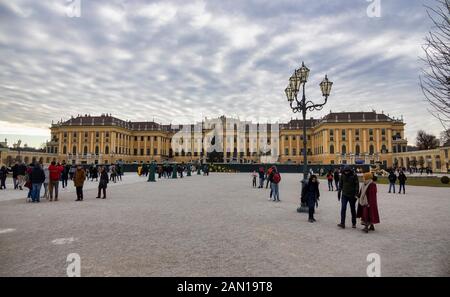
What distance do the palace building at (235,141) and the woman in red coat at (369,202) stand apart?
5832cm

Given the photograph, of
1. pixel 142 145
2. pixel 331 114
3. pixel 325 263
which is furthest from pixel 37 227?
pixel 142 145

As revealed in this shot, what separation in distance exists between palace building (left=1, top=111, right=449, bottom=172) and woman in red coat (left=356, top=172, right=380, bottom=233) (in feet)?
191

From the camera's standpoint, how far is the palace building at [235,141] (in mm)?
76750

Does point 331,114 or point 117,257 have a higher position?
point 331,114

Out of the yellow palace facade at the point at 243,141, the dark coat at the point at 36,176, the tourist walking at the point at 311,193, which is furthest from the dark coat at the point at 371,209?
the yellow palace facade at the point at 243,141

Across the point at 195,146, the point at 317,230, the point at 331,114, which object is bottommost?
the point at 317,230

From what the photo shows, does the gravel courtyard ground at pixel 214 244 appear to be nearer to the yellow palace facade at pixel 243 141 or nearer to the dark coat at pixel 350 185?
the dark coat at pixel 350 185

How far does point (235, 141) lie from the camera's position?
91438 mm

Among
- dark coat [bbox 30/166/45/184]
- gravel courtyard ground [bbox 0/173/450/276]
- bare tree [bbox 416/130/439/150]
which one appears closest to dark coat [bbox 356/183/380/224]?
gravel courtyard ground [bbox 0/173/450/276]

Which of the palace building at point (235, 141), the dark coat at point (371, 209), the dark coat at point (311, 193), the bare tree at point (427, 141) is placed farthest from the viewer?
the bare tree at point (427, 141)

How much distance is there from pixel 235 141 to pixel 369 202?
84187 mm
